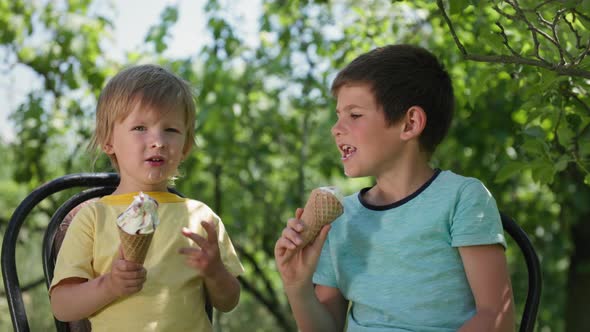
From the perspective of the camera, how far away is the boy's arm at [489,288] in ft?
5.82

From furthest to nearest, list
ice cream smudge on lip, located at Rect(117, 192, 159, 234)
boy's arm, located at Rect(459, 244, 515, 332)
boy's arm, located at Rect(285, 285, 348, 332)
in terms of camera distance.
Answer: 1. boy's arm, located at Rect(285, 285, 348, 332)
2. boy's arm, located at Rect(459, 244, 515, 332)
3. ice cream smudge on lip, located at Rect(117, 192, 159, 234)

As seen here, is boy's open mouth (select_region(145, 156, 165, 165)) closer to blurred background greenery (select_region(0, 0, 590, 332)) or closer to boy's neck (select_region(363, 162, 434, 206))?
boy's neck (select_region(363, 162, 434, 206))

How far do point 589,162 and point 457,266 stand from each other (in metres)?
0.77

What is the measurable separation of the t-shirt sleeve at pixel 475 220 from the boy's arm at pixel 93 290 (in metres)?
0.67

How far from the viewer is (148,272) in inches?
74.0

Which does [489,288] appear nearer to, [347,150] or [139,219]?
[347,150]

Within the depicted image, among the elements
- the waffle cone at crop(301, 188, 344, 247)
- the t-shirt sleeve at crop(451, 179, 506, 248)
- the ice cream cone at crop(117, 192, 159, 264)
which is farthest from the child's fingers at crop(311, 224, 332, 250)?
the ice cream cone at crop(117, 192, 159, 264)

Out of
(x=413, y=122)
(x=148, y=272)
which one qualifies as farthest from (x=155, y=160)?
(x=413, y=122)

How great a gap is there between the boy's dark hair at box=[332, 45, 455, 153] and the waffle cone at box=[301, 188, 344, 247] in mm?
266

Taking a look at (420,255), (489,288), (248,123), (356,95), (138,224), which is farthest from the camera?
(248,123)

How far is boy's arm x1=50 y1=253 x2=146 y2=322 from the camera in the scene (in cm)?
173

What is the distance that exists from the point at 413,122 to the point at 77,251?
32.3 inches

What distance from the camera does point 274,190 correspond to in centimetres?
543

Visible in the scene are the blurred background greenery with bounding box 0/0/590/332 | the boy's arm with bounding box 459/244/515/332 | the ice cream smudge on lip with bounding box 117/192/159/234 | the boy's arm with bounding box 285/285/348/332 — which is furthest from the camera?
the blurred background greenery with bounding box 0/0/590/332
